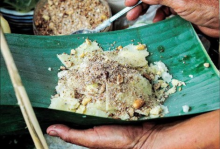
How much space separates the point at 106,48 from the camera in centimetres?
162

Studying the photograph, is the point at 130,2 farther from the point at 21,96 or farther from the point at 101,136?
the point at 21,96

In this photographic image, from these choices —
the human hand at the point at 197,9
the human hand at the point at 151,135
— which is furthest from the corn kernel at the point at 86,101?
the human hand at the point at 197,9

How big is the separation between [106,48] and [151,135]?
1.62 feet

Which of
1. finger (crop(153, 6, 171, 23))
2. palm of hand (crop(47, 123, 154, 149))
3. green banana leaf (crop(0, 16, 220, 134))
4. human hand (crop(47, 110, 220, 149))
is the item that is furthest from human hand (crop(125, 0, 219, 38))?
palm of hand (crop(47, 123, 154, 149))

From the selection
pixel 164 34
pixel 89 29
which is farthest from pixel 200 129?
pixel 89 29

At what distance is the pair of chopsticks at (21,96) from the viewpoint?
0.82 meters

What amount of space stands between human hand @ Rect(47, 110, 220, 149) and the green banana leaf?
41 millimetres

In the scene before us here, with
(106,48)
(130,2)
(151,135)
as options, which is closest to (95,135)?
(151,135)

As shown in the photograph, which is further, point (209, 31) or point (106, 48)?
point (209, 31)

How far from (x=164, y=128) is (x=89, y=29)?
2.58 feet

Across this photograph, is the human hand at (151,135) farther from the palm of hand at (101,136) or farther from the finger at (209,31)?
the finger at (209,31)

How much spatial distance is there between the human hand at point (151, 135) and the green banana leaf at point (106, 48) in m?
0.04

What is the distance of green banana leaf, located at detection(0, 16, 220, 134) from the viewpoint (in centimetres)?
126

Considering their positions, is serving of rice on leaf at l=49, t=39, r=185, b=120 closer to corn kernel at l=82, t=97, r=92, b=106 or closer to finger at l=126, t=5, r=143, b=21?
corn kernel at l=82, t=97, r=92, b=106
